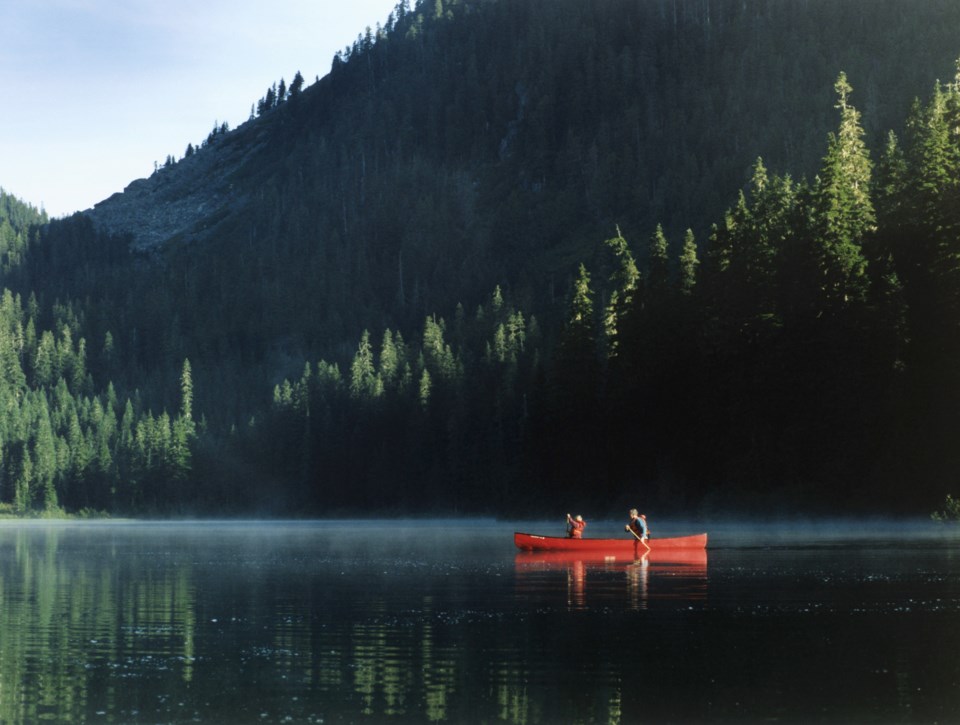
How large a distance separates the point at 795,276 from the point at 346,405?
98.9 m

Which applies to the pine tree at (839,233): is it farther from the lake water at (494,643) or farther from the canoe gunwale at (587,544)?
the lake water at (494,643)

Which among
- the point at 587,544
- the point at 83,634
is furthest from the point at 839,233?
the point at 83,634

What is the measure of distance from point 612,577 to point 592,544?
13.7m

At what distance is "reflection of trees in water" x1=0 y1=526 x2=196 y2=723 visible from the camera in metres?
24.6

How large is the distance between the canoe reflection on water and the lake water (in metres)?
0.22

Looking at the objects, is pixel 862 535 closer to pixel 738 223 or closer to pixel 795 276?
pixel 795 276

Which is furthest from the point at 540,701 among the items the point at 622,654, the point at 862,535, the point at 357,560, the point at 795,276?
the point at 795,276

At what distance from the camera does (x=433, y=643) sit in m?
31.3

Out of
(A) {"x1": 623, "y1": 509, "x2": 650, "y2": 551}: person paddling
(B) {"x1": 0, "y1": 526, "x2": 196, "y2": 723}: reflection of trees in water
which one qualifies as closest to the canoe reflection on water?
(A) {"x1": 623, "y1": 509, "x2": 650, "y2": 551}: person paddling

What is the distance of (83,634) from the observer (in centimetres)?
3416

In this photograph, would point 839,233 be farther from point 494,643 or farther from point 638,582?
point 494,643

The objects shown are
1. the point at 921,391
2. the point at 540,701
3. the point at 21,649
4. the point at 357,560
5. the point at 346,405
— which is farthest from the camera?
the point at 346,405

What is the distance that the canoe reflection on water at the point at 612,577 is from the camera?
41.4 metres

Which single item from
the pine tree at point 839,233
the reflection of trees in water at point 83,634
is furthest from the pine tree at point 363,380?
the reflection of trees in water at point 83,634
